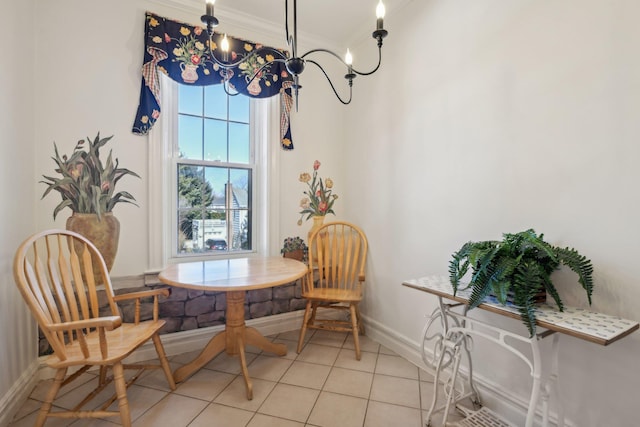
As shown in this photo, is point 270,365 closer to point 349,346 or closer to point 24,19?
point 349,346

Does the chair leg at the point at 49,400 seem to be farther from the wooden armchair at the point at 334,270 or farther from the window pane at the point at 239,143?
the window pane at the point at 239,143

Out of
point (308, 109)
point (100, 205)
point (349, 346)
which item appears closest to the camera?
point (100, 205)

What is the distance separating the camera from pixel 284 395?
174cm

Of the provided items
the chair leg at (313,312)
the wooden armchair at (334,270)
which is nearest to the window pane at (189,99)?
the wooden armchair at (334,270)

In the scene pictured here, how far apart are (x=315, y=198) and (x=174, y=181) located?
1.22 metres

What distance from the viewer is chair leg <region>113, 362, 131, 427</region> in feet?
4.32

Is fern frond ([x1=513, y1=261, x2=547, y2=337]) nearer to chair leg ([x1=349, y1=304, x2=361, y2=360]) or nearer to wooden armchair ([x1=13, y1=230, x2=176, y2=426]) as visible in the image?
chair leg ([x1=349, y1=304, x2=361, y2=360])

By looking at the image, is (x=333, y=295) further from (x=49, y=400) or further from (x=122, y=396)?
(x=49, y=400)

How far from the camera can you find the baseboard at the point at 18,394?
146 cm

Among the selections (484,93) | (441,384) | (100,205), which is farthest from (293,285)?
(484,93)

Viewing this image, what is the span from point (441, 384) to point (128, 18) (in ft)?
10.9

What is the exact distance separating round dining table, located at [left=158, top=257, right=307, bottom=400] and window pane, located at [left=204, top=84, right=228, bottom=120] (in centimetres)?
129

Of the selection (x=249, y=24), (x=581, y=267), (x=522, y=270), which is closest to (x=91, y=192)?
(x=249, y=24)

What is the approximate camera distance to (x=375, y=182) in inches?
99.5
